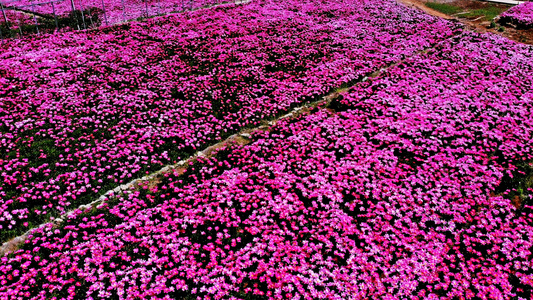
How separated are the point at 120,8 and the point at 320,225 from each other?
1189 inches

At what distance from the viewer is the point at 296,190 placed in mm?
8742

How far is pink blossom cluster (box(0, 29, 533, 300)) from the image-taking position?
20.8ft

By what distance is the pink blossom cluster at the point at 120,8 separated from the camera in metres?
26.2

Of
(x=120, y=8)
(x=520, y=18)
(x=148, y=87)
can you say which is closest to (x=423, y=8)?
(x=520, y=18)

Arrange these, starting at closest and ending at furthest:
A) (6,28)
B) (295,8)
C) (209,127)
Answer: (209,127) < (6,28) < (295,8)

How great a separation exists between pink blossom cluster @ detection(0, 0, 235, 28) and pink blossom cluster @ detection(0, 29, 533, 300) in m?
21.0

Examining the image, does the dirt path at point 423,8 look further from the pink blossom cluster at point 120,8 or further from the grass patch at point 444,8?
the pink blossom cluster at point 120,8

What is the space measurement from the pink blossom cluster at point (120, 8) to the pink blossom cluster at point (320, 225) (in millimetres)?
20989

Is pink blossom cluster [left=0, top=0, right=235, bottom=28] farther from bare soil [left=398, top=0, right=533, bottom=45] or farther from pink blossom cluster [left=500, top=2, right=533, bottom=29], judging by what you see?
pink blossom cluster [left=500, top=2, right=533, bottom=29]

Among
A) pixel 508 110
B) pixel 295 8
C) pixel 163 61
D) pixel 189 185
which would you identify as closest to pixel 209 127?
pixel 189 185

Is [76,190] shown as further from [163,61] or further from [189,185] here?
[163,61]

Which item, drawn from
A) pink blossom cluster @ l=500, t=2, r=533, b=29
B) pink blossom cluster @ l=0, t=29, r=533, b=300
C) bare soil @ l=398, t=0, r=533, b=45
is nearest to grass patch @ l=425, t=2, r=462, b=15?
bare soil @ l=398, t=0, r=533, b=45

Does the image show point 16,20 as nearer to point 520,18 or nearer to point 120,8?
point 120,8

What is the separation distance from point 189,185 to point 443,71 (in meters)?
13.9
